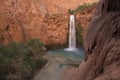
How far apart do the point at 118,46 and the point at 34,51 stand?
14979 millimetres

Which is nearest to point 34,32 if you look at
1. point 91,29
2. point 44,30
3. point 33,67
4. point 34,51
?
point 44,30

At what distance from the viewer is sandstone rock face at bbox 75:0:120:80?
5.30m

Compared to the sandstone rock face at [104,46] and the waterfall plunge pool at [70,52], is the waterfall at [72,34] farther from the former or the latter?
the sandstone rock face at [104,46]

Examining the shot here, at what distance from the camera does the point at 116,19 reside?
251 inches

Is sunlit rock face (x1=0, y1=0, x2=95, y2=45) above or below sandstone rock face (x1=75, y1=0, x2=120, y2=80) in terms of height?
below

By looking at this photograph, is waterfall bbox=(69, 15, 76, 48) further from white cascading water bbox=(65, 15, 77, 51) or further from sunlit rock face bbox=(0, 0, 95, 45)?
sunlit rock face bbox=(0, 0, 95, 45)

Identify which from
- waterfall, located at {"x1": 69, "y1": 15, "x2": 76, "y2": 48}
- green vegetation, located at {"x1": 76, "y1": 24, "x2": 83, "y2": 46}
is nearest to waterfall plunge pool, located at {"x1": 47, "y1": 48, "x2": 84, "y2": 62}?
waterfall, located at {"x1": 69, "y1": 15, "x2": 76, "y2": 48}

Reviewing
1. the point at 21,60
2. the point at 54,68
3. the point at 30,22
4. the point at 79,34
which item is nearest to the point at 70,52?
the point at 79,34

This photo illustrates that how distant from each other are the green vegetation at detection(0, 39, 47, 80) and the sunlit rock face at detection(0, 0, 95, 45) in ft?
15.6

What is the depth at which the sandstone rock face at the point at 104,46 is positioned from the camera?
209 inches

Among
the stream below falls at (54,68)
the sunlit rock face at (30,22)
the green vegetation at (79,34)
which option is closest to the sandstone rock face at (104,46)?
the stream below falls at (54,68)

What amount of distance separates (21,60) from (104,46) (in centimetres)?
1278

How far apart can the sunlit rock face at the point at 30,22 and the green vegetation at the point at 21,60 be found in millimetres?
4765

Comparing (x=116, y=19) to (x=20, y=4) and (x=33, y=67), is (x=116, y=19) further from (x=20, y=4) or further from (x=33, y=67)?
(x=20, y=4)
